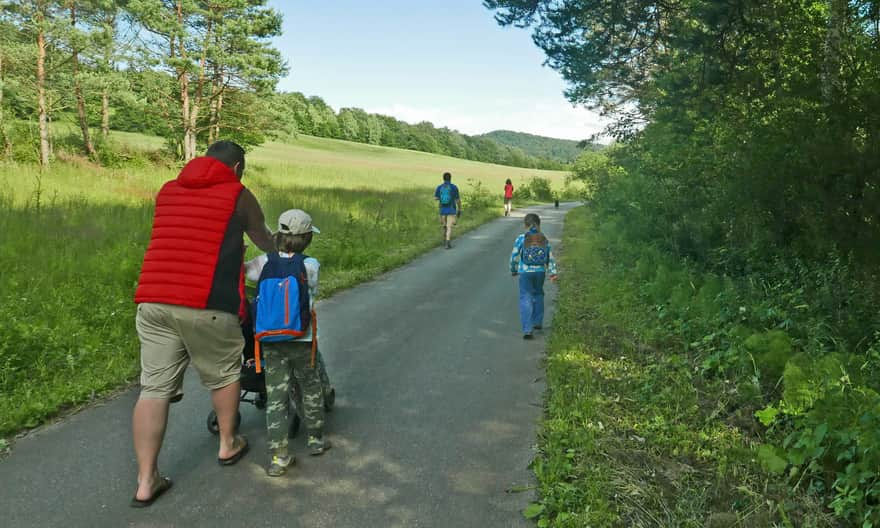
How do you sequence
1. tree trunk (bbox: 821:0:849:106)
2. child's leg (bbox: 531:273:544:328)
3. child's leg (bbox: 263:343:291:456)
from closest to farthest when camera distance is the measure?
child's leg (bbox: 263:343:291:456), tree trunk (bbox: 821:0:849:106), child's leg (bbox: 531:273:544:328)

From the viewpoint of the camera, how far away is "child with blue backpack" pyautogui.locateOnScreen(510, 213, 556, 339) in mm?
6680

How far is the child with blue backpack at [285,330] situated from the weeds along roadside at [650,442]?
159 cm

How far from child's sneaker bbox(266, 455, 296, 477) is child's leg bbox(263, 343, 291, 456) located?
0.02 m

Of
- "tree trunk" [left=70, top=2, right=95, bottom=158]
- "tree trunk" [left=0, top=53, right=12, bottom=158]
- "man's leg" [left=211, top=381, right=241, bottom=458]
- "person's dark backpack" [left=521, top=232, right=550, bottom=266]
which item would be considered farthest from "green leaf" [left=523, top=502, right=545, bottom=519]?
"tree trunk" [left=70, top=2, right=95, bottom=158]

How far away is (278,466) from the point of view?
3.46m

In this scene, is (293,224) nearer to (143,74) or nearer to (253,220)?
(253,220)

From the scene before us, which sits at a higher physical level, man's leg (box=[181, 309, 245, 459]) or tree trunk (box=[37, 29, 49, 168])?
tree trunk (box=[37, 29, 49, 168])

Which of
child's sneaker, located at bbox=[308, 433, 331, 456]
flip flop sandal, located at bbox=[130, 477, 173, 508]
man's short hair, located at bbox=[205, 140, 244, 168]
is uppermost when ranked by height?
man's short hair, located at bbox=[205, 140, 244, 168]

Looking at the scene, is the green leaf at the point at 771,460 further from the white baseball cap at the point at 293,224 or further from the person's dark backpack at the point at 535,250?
the person's dark backpack at the point at 535,250

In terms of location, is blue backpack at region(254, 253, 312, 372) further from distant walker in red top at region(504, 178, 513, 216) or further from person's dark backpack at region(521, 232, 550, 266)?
distant walker in red top at region(504, 178, 513, 216)

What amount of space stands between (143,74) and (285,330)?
31811mm

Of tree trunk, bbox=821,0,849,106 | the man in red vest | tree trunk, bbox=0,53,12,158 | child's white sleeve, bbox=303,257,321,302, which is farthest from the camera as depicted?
tree trunk, bbox=0,53,12,158

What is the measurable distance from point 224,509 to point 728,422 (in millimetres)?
3561

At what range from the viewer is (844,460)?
3102mm
